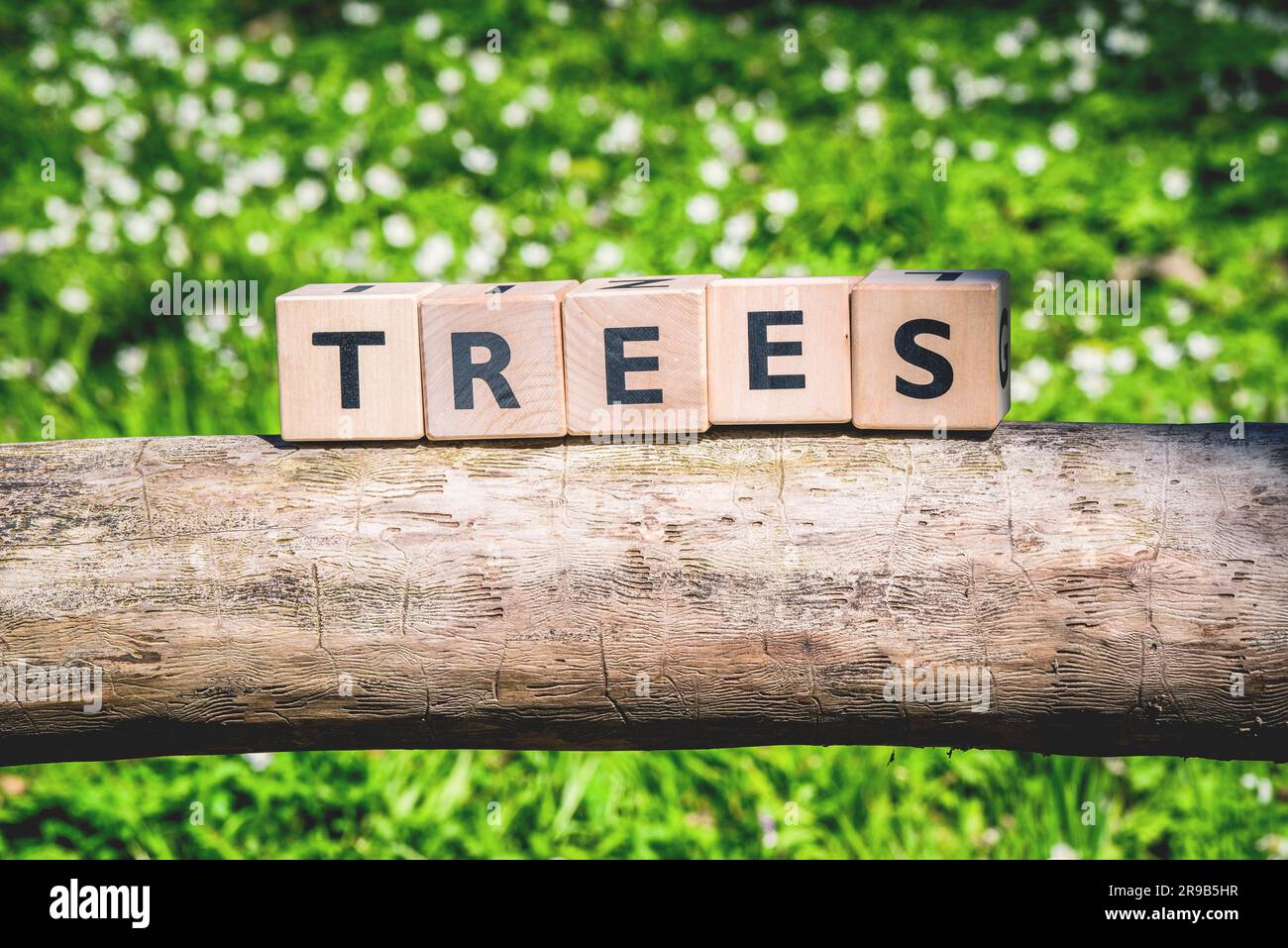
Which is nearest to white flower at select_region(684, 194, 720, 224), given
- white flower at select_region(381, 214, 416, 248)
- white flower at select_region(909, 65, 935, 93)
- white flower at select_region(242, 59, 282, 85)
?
white flower at select_region(381, 214, 416, 248)

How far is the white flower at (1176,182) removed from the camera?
3631mm

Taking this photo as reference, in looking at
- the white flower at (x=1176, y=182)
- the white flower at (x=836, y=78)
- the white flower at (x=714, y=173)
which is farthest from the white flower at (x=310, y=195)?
the white flower at (x=1176, y=182)

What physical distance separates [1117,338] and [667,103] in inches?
68.3

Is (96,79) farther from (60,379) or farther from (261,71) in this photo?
(60,379)

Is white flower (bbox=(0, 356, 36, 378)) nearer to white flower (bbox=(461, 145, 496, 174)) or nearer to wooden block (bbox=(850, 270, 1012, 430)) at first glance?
white flower (bbox=(461, 145, 496, 174))

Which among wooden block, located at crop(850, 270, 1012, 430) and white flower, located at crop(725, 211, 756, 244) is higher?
white flower, located at crop(725, 211, 756, 244)

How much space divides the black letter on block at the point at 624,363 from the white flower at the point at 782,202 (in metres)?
1.99

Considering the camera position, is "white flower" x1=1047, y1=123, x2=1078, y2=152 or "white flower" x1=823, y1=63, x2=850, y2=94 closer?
"white flower" x1=1047, y1=123, x2=1078, y2=152

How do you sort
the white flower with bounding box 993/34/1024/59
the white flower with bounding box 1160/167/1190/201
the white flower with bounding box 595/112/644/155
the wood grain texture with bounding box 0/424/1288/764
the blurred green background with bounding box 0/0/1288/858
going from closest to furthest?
the wood grain texture with bounding box 0/424/1288/764, the blurred green background with bounding box 0/0/1288/858, the white flower with bounding box 1160/167/1190/201, the white flower with bounding box 595/112/644/155, the white flower with bounding box 993/34/1024/59

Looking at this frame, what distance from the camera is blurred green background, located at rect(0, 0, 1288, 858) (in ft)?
7.38

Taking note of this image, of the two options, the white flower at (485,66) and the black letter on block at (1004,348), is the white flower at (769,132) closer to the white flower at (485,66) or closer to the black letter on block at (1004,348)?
the white flower at (485,66)

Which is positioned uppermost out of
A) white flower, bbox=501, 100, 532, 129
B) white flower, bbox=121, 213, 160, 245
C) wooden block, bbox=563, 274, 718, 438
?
white flower, bbox=501, 100, 532, 129

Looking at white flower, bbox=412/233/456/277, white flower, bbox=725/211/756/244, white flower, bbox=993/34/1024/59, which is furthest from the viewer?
white flower, bbox=993/34/1024/59

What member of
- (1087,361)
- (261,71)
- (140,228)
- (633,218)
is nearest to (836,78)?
(633,218)
